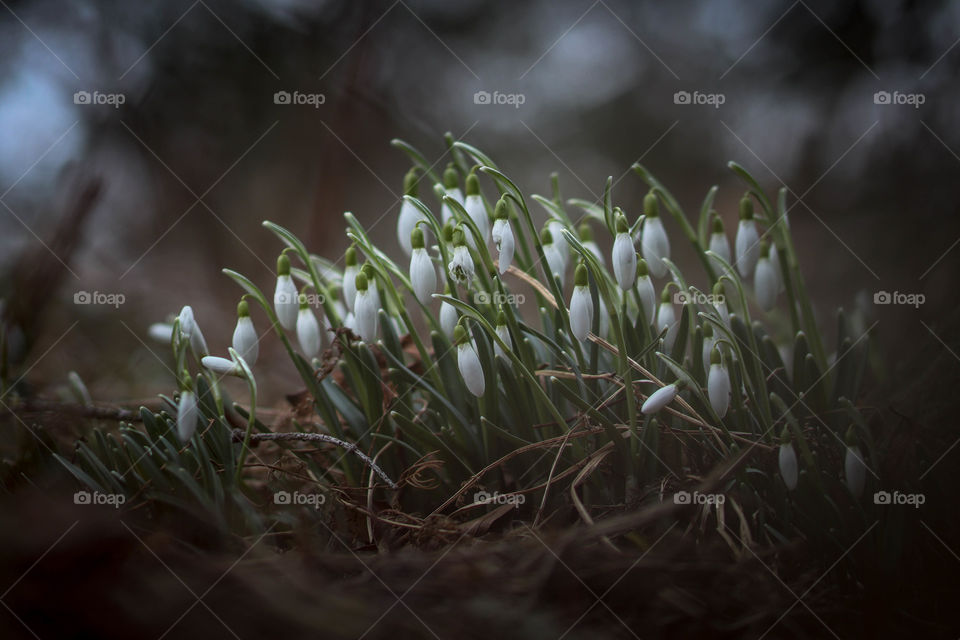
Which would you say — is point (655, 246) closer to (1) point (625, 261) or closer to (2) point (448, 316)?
(1) point (625, 261)

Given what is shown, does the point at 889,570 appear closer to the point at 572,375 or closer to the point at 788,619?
the point at 788,619

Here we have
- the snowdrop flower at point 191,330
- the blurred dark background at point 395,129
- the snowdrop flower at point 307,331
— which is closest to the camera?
the snowdrop flower at point 191,330

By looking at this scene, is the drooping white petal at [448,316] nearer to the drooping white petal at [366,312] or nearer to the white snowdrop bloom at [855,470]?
the drooping white petal at [366,312]

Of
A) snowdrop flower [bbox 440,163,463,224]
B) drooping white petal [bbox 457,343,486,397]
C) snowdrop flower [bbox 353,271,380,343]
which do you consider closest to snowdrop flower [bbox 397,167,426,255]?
snowdrop flower [bbox 440,163,463,224]

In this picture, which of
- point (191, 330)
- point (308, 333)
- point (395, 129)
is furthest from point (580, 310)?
point (395, 129)

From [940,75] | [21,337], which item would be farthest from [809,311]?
[21,337]

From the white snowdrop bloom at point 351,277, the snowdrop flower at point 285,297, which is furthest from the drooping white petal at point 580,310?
the snowdrop flower at point 285,297

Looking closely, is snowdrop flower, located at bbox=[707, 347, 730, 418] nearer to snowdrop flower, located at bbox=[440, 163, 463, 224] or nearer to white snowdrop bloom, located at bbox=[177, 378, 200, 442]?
snowdrop flower, located at bbox=[440, 163, 463, 224]

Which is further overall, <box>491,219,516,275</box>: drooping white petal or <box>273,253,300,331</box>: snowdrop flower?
<box>273,253,300,331</box>: snowdrop flower
